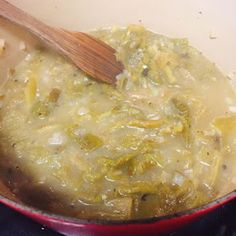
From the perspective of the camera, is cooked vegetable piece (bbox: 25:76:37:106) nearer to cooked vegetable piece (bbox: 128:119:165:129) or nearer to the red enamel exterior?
cooked vegetable piece (bbox: 128:119:165:129)

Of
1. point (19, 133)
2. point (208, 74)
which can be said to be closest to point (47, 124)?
point (19, 133)

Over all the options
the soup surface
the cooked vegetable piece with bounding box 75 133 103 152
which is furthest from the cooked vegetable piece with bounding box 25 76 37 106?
the cooked vegetable piece with bounding box 75 133 103 152

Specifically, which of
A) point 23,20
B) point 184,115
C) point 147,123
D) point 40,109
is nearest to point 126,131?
point 147,123

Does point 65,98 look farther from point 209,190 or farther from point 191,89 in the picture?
point 209,190

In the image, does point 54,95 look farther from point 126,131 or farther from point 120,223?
point 120,223

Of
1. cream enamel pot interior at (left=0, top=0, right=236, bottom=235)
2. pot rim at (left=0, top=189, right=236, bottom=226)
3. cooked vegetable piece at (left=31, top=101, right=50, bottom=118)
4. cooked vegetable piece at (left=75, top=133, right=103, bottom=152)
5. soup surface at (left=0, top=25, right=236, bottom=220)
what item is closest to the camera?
pot rim at (left=0, top=189, right=236, bottom=226)

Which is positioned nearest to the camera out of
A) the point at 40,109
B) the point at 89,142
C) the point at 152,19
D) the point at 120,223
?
the point at 120,223

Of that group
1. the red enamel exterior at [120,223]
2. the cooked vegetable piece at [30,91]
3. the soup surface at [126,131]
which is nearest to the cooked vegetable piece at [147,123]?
the soup surface at [126,131]
